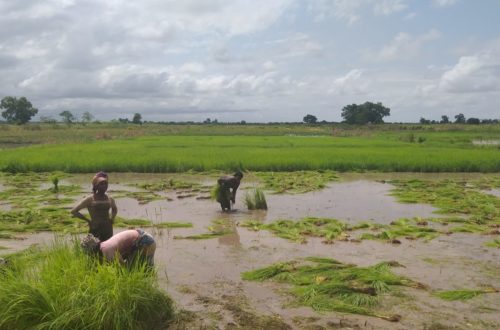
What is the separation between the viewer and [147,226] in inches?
344

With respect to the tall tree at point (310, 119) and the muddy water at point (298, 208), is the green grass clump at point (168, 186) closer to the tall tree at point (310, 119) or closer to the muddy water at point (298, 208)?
the muddy water at point (298, 208)

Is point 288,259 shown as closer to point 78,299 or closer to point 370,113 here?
point 78,299

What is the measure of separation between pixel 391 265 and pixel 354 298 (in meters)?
1.63

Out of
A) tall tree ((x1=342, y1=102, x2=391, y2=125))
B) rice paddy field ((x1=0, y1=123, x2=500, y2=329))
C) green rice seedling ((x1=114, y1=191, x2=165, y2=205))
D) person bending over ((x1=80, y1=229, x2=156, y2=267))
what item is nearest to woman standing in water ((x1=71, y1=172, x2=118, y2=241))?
rice paddy field ((x1=0, y1=123, x2=500, y2=329))

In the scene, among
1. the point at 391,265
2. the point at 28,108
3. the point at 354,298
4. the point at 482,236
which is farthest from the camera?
the point at 28,108

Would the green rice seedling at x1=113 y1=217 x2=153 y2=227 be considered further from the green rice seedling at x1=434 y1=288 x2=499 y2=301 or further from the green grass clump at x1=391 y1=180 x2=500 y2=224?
the green grass clump at x1=391 y1=180 x2=500 y2=224

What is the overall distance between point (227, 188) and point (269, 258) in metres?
3.56

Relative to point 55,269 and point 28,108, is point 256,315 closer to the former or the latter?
point 55,269

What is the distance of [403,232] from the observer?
8.26 metres

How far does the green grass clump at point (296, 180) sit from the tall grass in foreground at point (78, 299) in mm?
9452

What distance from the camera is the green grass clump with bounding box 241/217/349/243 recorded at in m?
7.98

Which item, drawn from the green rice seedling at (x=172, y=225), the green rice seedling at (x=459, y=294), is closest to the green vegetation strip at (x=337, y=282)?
the green rice seedling at (x=459, y=294)

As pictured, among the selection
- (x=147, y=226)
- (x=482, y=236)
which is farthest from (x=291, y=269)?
(x=482, y=236)

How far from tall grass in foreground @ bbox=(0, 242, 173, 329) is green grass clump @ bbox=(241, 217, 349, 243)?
397 cm
